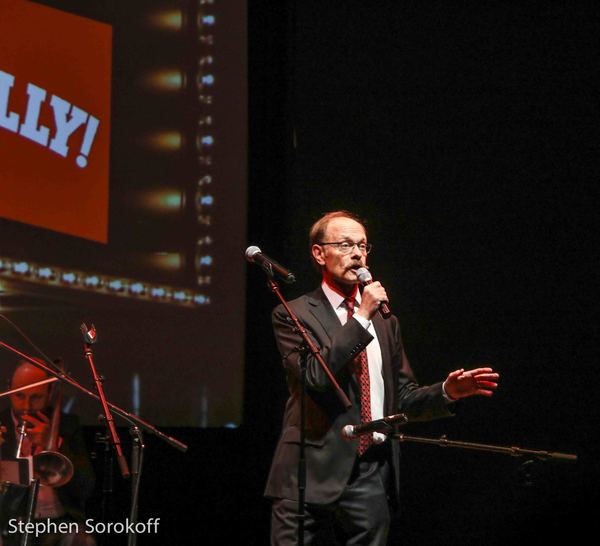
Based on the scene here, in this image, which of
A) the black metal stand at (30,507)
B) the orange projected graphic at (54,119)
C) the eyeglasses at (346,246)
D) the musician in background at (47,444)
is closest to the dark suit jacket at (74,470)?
the musician in background at (47,444)

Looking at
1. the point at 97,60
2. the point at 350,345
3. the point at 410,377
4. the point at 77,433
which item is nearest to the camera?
the point at 350,345

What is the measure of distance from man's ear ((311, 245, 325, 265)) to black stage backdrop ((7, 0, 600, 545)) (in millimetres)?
1311

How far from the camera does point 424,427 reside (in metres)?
4.46

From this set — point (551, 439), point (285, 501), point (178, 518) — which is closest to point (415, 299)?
point (551, 439)

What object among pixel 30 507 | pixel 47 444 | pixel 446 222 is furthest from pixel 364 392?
pixel 446 222

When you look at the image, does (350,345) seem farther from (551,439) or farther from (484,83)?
(484,83)

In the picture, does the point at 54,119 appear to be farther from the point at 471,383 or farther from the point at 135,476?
the point at 471,383

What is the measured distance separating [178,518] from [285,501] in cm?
168

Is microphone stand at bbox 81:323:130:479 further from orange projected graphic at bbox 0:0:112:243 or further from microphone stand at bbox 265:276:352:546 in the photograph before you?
orange projected graphic at bbox 0:0:112:243

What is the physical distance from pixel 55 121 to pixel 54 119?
0.03ft

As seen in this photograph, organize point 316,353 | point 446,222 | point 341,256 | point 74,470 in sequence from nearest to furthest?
point 316,353 < point 341,256 < point 74,470 < point 446,222

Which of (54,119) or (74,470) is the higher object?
(54,119)

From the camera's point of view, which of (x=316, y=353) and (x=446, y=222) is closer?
(x=316, y=353)

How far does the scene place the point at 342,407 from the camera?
2.95 meters
